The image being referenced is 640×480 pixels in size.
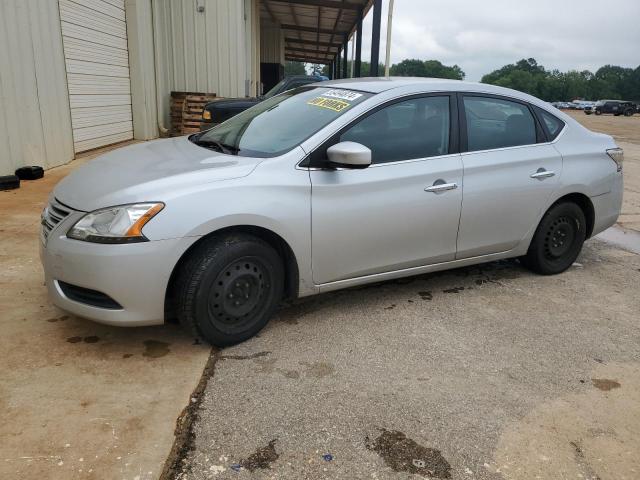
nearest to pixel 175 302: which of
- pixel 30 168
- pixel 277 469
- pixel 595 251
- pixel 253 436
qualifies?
pixel 253 436

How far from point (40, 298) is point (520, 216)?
3.61 m

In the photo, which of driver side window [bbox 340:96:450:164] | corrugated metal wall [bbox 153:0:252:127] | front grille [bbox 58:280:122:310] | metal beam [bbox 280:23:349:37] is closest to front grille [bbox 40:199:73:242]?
front grille [bbox 58:280:122:310]

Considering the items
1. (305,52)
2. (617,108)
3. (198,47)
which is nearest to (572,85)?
(617,108)

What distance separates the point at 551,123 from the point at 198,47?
10374mm

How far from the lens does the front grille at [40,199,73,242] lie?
3123 millimetres

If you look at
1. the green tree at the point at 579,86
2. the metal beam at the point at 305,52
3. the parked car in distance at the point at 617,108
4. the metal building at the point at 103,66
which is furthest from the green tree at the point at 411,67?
the metal building at the point at 103,66

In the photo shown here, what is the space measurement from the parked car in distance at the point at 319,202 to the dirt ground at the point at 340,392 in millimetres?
301

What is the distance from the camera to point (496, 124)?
14.2 feet

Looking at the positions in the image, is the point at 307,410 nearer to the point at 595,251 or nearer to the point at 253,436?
the point at 253,436

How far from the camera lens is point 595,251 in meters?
5.78

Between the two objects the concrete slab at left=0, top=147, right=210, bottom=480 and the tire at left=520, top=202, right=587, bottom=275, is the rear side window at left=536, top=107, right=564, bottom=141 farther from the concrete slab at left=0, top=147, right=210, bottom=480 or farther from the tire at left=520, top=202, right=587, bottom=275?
the concrete slab at left=0, top=147, right=210, bottom=480

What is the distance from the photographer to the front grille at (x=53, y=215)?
10.2ft

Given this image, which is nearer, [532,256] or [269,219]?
[269,219]

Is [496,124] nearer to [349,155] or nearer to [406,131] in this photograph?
[406,131]
